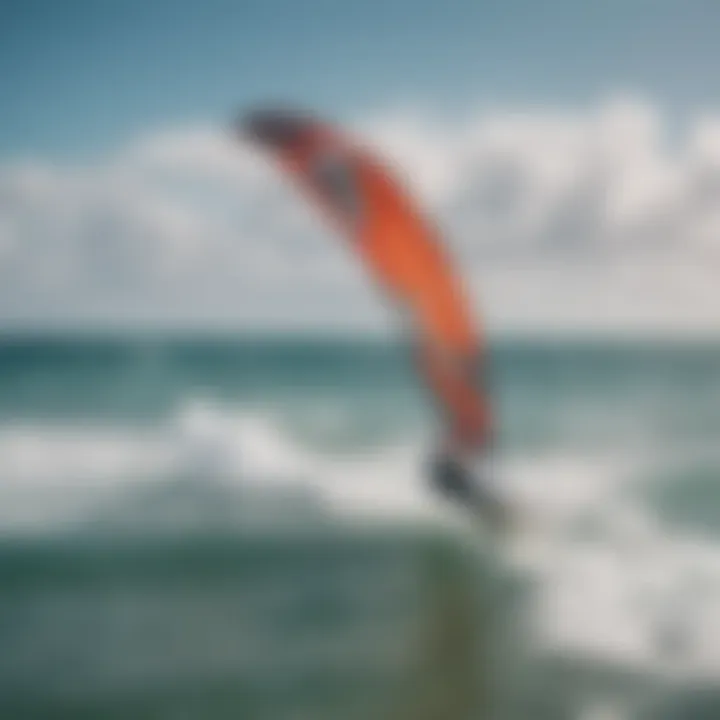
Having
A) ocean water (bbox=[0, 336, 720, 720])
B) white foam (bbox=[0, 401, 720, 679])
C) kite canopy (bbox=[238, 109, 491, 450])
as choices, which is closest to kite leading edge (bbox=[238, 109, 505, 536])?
kite canopy (bbox=[238, 109, 491, 450])

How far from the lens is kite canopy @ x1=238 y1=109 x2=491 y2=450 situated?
Result: 2.26 meters

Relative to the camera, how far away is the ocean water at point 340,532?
97.2 inches

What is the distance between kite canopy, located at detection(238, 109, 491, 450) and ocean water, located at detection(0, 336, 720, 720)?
21 cm

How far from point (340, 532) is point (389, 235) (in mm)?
1031

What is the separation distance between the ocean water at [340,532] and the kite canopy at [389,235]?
0.69 ft

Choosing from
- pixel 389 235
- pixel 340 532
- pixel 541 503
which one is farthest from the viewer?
pixel 340 532

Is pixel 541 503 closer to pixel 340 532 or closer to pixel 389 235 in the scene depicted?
pixel 340 532

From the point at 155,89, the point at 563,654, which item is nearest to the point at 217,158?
the point at 155,89

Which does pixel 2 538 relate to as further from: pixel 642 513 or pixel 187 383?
pixel 642 513

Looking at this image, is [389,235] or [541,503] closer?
[389,235]

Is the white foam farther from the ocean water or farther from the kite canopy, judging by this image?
the kite canopy

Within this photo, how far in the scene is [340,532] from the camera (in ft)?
9.77

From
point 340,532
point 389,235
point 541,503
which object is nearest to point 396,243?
point 389,235

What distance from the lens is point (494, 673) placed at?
248 centimetres
